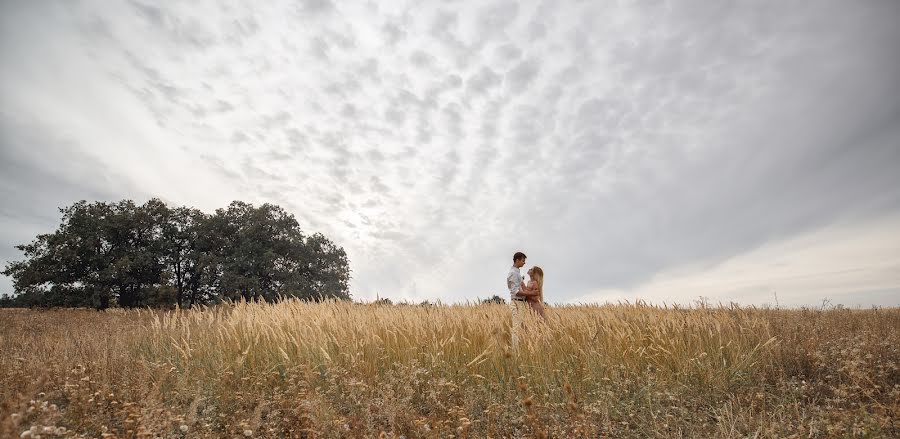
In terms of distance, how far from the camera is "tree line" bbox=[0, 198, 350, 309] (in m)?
33.6

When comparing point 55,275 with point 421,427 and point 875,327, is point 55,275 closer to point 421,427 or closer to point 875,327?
point 421,427

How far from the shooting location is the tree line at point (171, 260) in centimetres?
3356

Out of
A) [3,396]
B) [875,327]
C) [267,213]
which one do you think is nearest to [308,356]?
[3,396]

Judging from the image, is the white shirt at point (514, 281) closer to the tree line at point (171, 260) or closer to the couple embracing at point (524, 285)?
the couple embracing at point (524, 285)

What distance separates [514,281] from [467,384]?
5670 mm

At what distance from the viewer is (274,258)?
116ft

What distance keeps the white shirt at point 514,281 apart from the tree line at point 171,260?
78.5ft

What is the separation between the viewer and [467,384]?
5914 mm

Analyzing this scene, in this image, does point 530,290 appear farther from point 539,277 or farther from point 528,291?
point 539,277

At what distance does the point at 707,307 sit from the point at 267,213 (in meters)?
36.3

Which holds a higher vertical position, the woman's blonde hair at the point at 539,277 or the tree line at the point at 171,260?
the tree line at the point at 171,260

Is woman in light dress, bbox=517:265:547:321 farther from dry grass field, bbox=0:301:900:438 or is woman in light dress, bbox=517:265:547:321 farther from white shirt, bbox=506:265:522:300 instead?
dry grass field, bbox=0:301:900:438

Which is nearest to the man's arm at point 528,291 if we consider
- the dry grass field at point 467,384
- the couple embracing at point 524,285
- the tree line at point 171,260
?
the couple embracing at point 524,285

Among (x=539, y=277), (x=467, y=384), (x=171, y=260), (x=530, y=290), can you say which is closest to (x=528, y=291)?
(x=530, y=290)
